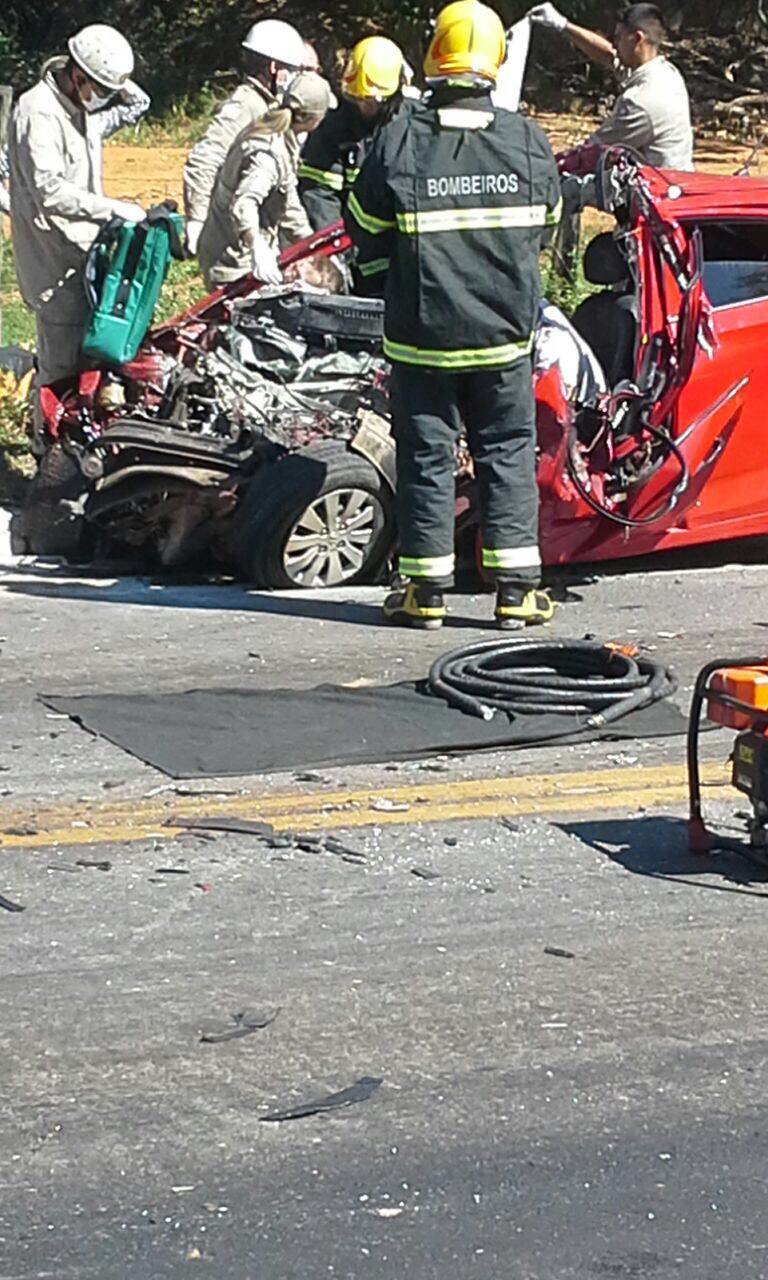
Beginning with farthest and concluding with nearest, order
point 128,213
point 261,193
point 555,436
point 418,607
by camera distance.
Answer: point 261,193 < point 128,213 < point 555,436 < point 418,607

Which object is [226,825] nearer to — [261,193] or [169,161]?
[261,193]

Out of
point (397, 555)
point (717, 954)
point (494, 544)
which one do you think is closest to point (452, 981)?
point (717, 954)

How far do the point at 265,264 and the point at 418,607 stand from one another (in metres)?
2.33

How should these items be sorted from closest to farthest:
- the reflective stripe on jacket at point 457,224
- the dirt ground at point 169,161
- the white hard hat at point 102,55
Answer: the reflective stripe on jacket at point 457,224, the white hard hat at point 102,55, the dirt ground at point 169,161

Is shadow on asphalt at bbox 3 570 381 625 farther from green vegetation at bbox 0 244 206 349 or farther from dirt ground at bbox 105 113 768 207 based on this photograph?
dirt ground at bbox 105 113 768 207

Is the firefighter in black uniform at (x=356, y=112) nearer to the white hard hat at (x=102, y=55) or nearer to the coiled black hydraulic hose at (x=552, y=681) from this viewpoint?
the white hard hat at (x=102, y=55)

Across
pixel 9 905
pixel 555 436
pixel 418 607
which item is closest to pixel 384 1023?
pixel 9 905

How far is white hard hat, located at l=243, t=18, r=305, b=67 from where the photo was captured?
10562 millimetres

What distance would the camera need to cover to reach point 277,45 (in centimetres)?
1057

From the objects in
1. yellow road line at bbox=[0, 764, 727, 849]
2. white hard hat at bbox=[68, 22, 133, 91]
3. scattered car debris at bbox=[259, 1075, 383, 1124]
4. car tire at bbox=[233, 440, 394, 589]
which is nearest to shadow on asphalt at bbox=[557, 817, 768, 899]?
yellow road line at bbox=[0, 764, 727, 849]

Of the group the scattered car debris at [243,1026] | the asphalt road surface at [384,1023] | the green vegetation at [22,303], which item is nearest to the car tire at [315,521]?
the asphalt road surface at [384,1023]

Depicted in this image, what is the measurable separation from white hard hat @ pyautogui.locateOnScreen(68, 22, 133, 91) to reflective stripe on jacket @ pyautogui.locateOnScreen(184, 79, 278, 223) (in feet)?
4.31

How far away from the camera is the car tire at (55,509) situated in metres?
9.04

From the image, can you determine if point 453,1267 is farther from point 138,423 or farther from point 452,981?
point 138,423
